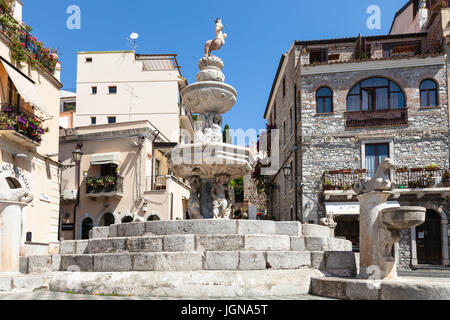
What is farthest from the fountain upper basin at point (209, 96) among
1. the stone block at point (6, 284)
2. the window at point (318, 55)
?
the window at point (318, 55)

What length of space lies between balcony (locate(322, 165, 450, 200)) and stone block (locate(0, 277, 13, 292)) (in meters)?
17.5

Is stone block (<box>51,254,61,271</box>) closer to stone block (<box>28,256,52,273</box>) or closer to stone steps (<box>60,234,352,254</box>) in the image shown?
stone block (<box>28,256,52,273</box>)

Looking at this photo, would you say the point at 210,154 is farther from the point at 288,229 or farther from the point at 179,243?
the point at 179,243

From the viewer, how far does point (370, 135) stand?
23.9m

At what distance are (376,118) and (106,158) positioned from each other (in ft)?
49.9

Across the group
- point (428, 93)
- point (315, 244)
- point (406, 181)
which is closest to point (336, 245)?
point (315, 244)

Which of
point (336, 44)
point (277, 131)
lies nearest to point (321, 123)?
point (336, 44)

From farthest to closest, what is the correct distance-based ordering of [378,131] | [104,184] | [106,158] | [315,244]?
[106,158], [104,184], [378,131], [315,244]

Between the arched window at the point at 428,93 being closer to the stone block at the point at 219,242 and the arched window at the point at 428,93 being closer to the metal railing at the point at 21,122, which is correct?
the metal railing at the point at 21,122

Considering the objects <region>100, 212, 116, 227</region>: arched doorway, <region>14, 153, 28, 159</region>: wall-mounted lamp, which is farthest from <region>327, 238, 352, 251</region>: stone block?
<region>100, 212, 116, 227</region>: arched doorway

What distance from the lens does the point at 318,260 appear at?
7.97 metres

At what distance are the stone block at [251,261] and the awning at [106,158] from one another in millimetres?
20210

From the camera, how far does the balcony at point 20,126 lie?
1659 cm
